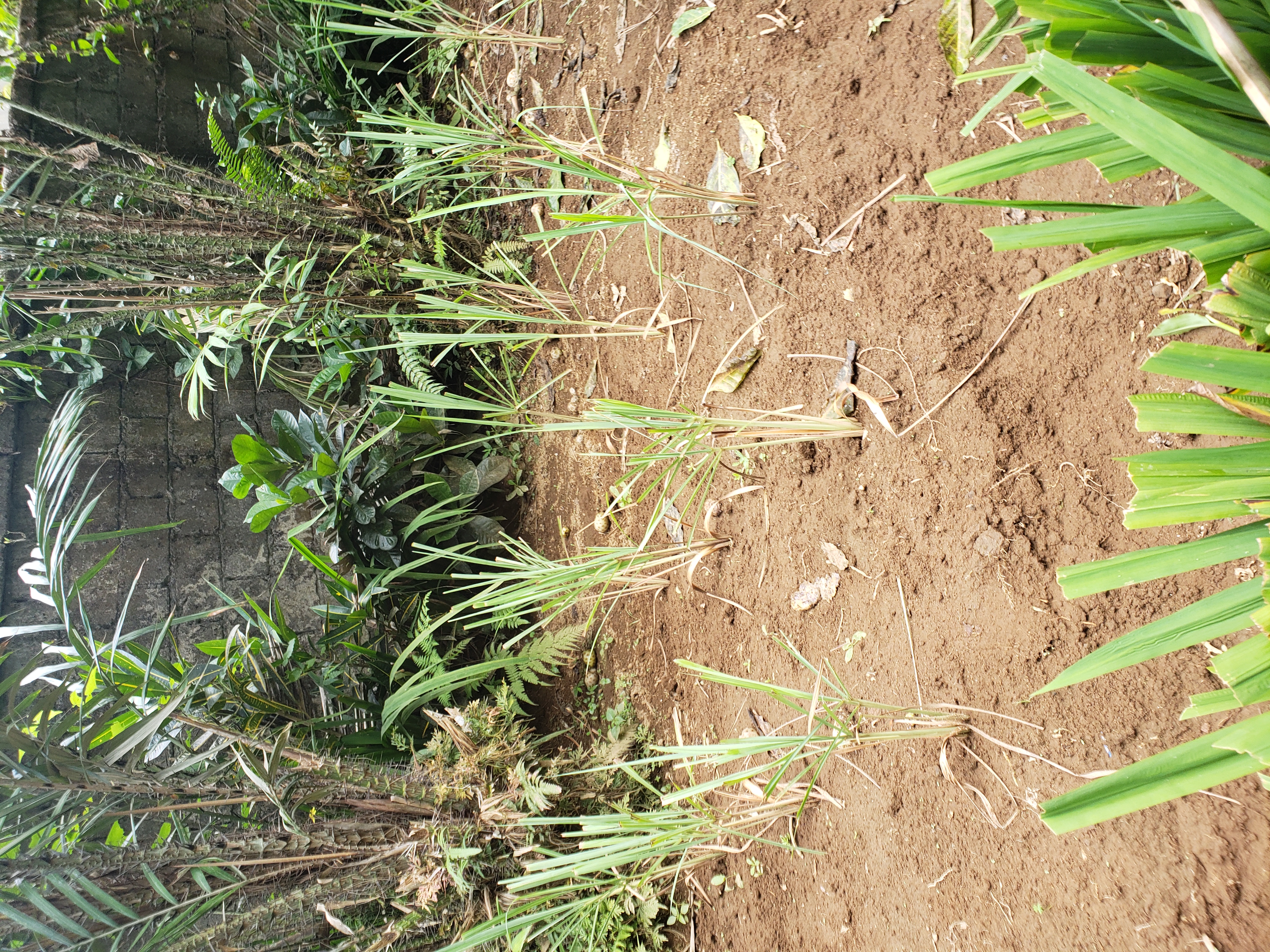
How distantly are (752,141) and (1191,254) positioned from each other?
95 cm

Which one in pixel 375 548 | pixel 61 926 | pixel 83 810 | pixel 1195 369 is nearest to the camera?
Answer: pixel 1195 369

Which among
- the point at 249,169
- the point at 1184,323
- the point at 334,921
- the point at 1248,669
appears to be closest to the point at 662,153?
the point at 1184,323

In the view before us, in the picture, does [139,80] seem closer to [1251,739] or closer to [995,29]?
[995,29]

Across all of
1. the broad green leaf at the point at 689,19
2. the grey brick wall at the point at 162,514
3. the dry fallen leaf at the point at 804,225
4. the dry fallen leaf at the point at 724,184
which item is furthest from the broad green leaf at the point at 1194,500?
the grey brick wall at the point at 162,514

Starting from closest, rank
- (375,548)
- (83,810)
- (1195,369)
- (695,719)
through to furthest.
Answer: (1195,369) → (83,810) → (695,719) → (375,548)

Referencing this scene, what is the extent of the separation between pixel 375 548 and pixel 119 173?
3.68 feet

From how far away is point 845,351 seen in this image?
4.17 ft

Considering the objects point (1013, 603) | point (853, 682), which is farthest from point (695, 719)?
point (1013, 603)

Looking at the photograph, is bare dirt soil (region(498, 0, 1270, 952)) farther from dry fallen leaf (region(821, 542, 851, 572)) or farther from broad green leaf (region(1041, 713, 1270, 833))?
broad green leaf (region(1041, 713, 1270, 833))

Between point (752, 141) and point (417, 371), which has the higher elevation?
A: point (752, 141)

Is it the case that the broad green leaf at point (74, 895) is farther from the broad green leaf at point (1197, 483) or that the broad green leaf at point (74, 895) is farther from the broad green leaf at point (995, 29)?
the broad green leaf at point (995, 29)

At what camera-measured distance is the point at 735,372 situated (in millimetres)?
1452

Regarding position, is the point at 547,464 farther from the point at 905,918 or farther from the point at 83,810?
the point at 905,918

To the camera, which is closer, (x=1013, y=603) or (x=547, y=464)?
(x=1013, y=603)
